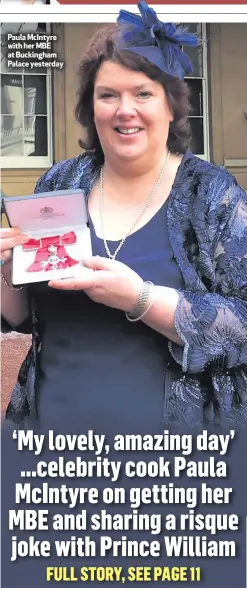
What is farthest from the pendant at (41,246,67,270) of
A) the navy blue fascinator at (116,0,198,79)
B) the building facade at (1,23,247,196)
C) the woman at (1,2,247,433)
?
the navy blue fascinator at (116,0,198,79)

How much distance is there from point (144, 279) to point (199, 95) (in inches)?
20.5

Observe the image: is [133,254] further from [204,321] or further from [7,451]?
[7,451]

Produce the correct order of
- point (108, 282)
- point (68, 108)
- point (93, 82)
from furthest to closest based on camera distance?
point (68, 108), point (93, 82), point (108, 282)

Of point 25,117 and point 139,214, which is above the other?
point 25,117

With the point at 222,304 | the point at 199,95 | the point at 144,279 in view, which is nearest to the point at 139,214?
the point at 144,279

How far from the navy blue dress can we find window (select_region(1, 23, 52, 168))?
1.16ft

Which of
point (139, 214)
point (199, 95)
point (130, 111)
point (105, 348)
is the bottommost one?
point (105, 348)

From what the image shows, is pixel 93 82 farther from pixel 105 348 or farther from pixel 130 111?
pixel 105 348

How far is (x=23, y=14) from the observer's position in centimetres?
126

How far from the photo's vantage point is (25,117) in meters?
1.32

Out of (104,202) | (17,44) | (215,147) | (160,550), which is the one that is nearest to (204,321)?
(104,202)

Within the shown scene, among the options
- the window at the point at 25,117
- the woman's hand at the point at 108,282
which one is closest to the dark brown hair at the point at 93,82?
the window at the point at 25,117

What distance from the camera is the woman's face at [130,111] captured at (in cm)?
105

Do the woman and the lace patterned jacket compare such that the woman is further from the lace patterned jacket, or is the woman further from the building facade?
Answer: the building facade
